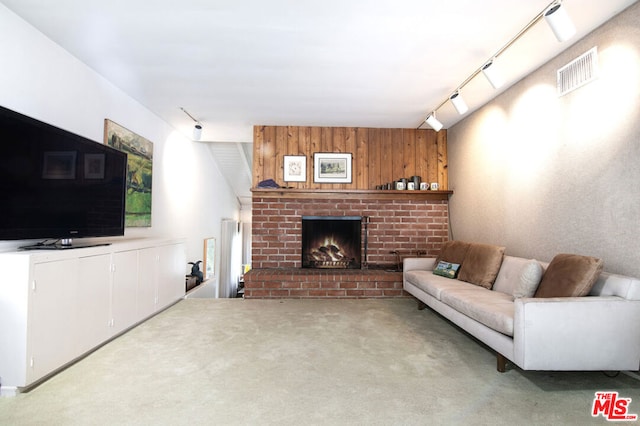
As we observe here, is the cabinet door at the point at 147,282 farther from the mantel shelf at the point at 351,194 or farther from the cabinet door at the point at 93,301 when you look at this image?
the mantel shelf at the point at 351,194

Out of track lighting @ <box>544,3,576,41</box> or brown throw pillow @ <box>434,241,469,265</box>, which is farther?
brown throw pillow @ <box>434,241,469,265</box>

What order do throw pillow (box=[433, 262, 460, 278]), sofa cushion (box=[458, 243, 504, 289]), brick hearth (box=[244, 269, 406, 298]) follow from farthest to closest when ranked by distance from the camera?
brick hearth (box=[244, 269, 406, 298]) → throw pillow (box=[433, 262, 460, 278]) → sofa cushion (box=[458, 243, 504, 289])

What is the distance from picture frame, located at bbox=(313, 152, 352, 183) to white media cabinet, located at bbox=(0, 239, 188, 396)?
8.49 feet

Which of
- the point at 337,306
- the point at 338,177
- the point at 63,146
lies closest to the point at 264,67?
the point at 63,146

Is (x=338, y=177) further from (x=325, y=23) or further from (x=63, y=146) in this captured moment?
(x=63, y=146)

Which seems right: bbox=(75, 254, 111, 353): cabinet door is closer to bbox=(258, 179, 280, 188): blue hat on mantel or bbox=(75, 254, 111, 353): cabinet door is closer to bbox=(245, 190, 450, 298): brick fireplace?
bbox=(245, 190, 450, 298): brick fireplace

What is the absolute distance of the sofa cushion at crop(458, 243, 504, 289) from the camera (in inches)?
125

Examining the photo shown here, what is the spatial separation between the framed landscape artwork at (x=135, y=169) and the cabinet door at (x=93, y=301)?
1.21 m

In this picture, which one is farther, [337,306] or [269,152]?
[269,152]

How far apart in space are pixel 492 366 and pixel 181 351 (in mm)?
2419

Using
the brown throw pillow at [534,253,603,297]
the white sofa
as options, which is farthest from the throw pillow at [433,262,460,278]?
the white sofa

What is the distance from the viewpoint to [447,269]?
3734 millimetres

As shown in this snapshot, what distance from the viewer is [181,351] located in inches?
102

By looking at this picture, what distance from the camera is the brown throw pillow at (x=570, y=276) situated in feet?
6.94
